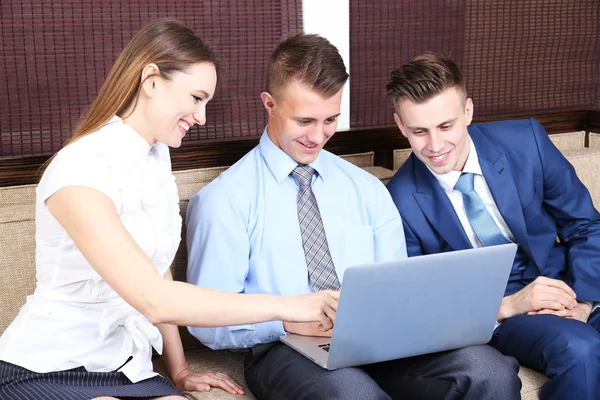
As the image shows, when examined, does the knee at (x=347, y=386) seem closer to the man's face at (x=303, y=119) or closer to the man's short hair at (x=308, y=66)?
the man's face at (x=303, y=119)

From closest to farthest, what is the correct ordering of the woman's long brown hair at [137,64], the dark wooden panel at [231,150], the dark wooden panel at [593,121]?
the woman's long brown hair at [137,64], the dark wooden panel at [231,150], the dark wooden panel at [593,121]

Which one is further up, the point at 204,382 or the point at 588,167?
the point at 588,167

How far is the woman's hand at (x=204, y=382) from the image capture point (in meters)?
1.98

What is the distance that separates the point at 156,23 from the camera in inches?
72.2

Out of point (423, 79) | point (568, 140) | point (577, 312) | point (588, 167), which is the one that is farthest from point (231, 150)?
point (568, 140)

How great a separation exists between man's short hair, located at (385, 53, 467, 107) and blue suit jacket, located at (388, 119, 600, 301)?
209mm

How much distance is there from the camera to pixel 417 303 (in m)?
1.68

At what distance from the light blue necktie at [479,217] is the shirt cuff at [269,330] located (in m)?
0.67

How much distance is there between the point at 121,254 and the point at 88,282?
0.78ft

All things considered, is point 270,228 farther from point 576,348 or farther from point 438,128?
point 576,348

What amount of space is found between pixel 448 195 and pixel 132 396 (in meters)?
1.11

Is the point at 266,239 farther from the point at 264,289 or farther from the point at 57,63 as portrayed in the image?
the point at 57,63

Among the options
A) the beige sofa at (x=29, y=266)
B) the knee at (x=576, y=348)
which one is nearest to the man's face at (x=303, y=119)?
the beige sofa at (x=29, y=266)

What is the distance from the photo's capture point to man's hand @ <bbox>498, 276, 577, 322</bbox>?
7.07 feet
